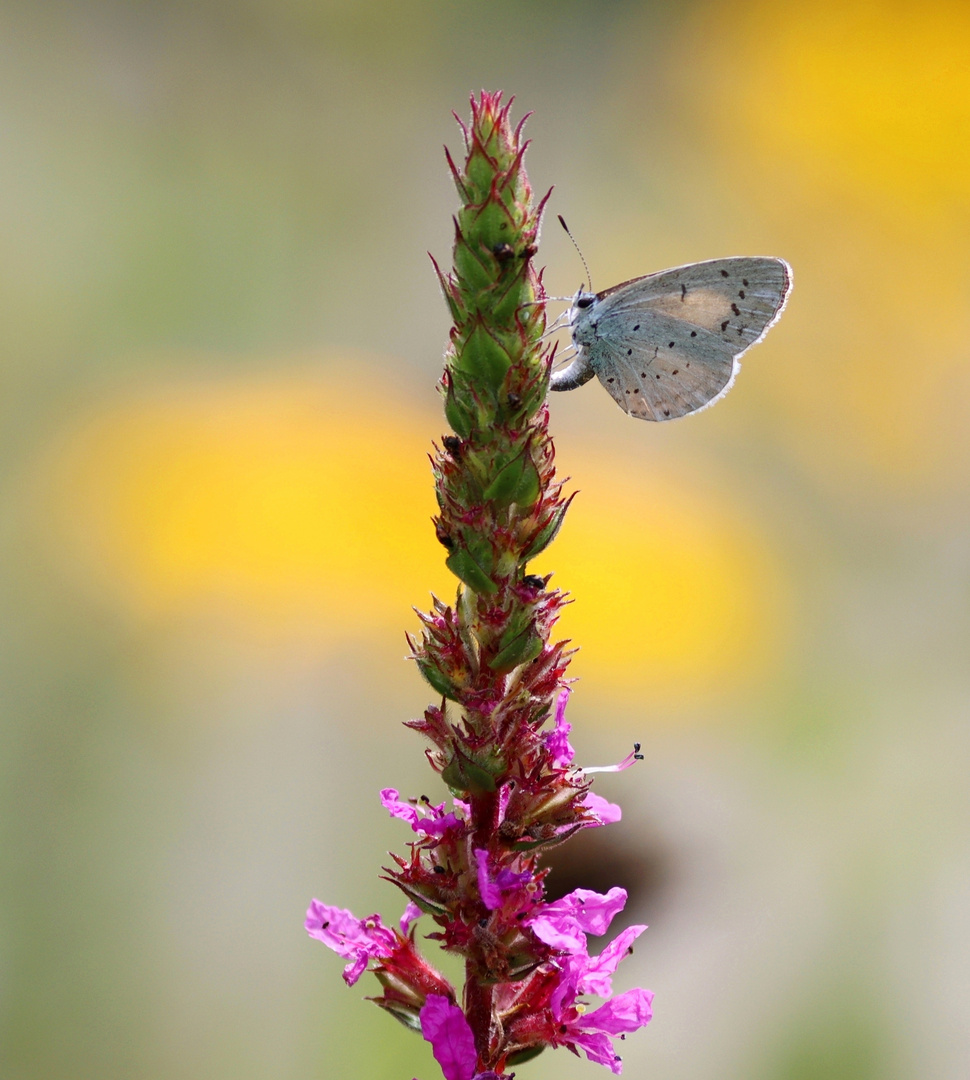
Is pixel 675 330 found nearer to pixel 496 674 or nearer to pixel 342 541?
pixel 496 674

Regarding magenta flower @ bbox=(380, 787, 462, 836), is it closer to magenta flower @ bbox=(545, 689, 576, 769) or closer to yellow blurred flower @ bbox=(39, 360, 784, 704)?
magenta flower @ bbox=(545, 689, 576, 769)

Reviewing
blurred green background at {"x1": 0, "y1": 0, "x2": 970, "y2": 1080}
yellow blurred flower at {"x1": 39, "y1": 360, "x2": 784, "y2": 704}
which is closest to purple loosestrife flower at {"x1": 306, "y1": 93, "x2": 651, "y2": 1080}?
blurred green background at {"x1": 0, "y1": 0, "x2": 970, "y2": 1080}

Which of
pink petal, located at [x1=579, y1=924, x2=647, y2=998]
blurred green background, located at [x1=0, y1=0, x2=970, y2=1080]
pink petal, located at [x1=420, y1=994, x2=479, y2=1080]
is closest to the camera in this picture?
pink petal, located at [x1=420, y1=994, x2=479, y2=1080]

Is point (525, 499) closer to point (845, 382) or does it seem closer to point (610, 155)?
point (845, 382)

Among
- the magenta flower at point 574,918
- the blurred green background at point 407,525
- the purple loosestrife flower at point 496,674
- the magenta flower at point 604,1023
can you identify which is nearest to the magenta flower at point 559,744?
the purple loosestrife flower at point 496,674

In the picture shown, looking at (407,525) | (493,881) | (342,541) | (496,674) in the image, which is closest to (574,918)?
(493,881)

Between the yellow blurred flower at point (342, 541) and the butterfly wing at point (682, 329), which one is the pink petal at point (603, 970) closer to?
the butterfly wing at point (682, 329)
